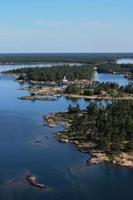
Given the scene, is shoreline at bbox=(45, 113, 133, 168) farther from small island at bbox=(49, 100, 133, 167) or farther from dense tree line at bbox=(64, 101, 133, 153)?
dense tree line at bbox=(64, 101, 133, 153)

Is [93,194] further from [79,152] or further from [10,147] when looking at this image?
[10,147]

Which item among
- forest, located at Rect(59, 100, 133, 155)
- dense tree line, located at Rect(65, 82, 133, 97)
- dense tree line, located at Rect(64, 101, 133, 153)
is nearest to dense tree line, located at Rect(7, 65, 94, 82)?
A: dense tree line, located at Rect(65, 82, 133, 97)

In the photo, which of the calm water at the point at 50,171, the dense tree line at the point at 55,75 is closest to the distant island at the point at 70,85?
the dense tree line at the point at 55,75

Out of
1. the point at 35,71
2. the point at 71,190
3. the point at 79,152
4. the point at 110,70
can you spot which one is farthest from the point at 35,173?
the point at 110,70

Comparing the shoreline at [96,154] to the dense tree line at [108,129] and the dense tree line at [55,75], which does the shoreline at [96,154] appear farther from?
the dense tree line at [55,75]

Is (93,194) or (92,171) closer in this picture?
(93,194)

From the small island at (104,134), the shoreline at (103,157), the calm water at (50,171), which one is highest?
the small island at (104,134)
